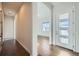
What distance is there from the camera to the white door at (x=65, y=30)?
310cm

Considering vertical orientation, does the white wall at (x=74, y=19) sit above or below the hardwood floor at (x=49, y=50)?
above

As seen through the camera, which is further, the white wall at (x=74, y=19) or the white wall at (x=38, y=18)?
the white wall at (x=38, y=18)

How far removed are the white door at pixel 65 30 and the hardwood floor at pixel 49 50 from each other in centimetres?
11

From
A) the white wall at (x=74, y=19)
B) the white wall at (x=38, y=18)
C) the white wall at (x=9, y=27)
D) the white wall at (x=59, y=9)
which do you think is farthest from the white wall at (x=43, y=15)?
the white wall at (x=9, y=27)

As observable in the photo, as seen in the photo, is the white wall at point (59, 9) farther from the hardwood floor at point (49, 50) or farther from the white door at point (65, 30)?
the hardwood floor at point (49, 50)

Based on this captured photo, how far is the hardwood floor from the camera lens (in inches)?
Answer: 121

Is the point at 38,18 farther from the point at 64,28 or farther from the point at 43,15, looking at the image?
the point at 64,28

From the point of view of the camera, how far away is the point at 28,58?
2.94 meters

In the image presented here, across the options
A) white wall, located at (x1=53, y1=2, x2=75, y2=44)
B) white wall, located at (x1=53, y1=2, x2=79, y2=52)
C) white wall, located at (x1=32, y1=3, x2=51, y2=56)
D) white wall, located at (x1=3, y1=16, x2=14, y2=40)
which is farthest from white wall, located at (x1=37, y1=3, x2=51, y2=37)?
white wall, located at (x1=3, y1=16, x2=14, y2=40)

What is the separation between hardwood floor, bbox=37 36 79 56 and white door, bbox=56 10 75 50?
0.11 meters

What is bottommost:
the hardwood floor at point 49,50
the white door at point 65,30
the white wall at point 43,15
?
the hardwood floor at point 49,50

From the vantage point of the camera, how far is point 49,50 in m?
3.26

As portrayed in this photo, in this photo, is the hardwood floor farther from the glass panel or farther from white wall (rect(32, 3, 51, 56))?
the glass panel

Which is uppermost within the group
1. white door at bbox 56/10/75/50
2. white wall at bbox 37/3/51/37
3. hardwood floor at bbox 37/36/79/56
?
white wall at bbox 37/3/51/37
